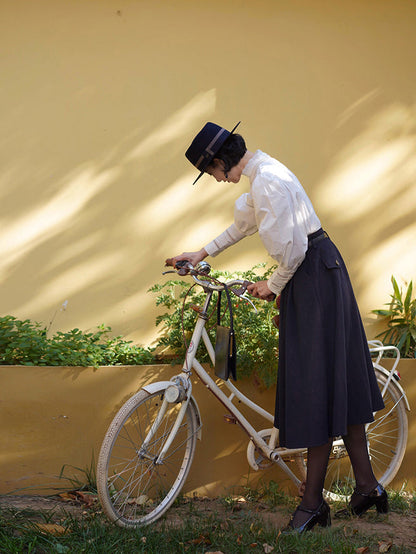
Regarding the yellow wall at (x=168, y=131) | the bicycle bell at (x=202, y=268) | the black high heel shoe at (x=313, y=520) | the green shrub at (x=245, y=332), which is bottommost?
the black high heel shoe at (x=313, y=520)

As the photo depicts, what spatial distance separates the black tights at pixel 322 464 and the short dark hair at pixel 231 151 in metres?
1.45

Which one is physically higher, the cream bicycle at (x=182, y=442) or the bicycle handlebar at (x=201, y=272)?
the bicycle handlebar at (x=201, y=272)

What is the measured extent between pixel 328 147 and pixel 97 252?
1782mm

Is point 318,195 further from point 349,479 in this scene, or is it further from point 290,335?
point 349,479

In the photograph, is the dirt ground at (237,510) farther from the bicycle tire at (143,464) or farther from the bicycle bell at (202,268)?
the bicycle bell at (202,268)

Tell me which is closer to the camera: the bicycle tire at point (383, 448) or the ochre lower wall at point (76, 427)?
the ochre lower wall at point (76, 427)

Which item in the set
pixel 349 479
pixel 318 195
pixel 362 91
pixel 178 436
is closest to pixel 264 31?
pixel 362 91

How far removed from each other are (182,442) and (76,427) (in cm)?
64

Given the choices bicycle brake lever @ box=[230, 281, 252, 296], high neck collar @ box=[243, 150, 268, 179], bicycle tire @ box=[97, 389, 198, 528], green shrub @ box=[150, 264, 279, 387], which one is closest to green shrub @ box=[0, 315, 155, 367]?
green shrub @ box=[150, 264, 279, 387]

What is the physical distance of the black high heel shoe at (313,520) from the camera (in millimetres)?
2852

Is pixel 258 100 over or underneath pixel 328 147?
over

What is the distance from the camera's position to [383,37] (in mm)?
4180

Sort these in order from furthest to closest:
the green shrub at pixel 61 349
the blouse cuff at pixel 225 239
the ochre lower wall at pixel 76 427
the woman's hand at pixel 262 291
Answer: the green shrub at pixel 61 349 < the ochre lower wall at pixel 76 427 < the blouse cuff at pixel 225 239 < the woman's hand at pixel 262 291

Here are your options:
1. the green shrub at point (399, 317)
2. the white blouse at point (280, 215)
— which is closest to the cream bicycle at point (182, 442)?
the white blouse at point (280, 215)
